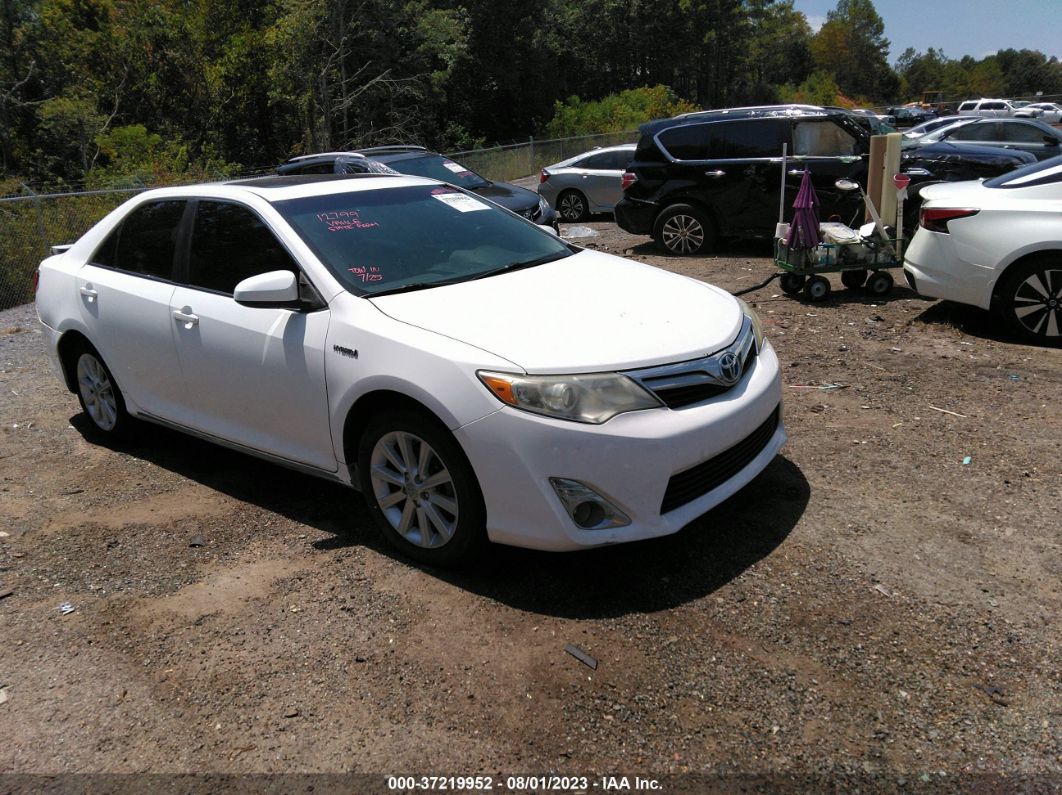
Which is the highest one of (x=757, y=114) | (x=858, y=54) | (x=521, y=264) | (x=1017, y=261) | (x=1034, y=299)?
(x=858, y=54)

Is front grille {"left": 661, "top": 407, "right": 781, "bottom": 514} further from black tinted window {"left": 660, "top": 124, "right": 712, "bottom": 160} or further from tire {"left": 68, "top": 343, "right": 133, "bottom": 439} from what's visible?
black tinted window {"left": 660, "top": 124, "right": 712, "bottom": 160}

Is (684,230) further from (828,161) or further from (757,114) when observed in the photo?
(828,161)

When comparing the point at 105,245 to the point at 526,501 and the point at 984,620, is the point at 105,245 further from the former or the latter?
the point at 984,620

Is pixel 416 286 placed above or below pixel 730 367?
above

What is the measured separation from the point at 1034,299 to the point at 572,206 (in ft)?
35.5

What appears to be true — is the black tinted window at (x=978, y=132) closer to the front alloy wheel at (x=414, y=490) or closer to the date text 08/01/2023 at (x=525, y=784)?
the front alloy wheel at (x=414, y=490)

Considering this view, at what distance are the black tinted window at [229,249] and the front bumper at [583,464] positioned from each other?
1.57 meters

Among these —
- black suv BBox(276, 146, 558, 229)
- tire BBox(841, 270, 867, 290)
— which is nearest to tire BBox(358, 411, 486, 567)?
tire BBox(841, 270, 867, 290)

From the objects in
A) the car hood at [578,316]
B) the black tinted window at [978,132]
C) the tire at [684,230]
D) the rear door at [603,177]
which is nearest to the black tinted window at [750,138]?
the tire at [684,230]

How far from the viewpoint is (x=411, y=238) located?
4531mm

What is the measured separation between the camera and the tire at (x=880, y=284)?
8602 millimetres

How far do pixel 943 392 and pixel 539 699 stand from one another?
3990mm

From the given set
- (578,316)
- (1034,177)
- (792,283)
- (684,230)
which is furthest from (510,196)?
(578,316)

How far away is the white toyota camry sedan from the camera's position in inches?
134
